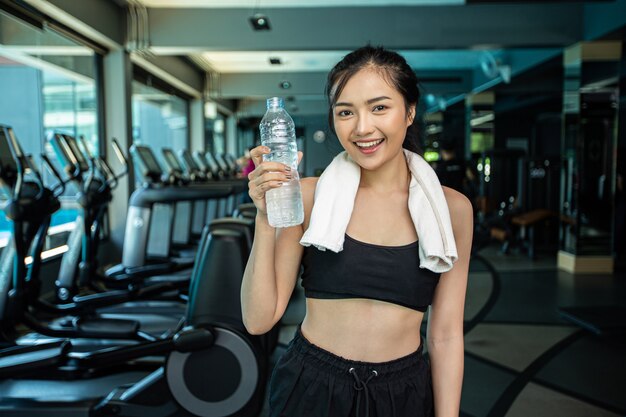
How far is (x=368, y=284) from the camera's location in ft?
3.77

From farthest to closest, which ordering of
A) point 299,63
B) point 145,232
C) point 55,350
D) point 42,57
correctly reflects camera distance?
point 299,63, point 42,57, point 145,232, point 55,350

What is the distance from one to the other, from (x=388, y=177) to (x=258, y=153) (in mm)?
316

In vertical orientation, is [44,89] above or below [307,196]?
above

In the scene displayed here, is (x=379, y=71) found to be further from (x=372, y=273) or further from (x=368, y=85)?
(x=372, y=273)

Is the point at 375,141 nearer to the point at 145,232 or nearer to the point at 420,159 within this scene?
the point at 420,159

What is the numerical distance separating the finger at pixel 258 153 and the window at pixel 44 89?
12.5 ft

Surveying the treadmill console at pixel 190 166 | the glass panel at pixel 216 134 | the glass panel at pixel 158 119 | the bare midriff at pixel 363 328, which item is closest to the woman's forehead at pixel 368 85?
the bare midriff at pixel 363 328

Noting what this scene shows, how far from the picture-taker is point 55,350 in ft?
8.99

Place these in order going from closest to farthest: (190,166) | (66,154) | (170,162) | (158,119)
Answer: (66,154) → (170,162) → (190,166) → (158,119)

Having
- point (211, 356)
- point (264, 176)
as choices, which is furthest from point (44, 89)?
point (264, 176)

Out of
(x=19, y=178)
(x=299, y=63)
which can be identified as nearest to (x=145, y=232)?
(x=19, y=178)

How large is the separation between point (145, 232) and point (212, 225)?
8.65 feet

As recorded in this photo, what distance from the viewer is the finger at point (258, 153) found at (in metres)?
1.11

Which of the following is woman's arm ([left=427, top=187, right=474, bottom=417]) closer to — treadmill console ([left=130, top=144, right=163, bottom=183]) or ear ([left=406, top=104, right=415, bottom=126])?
ear ([left=406, top=104, right=415, bottom=126])
